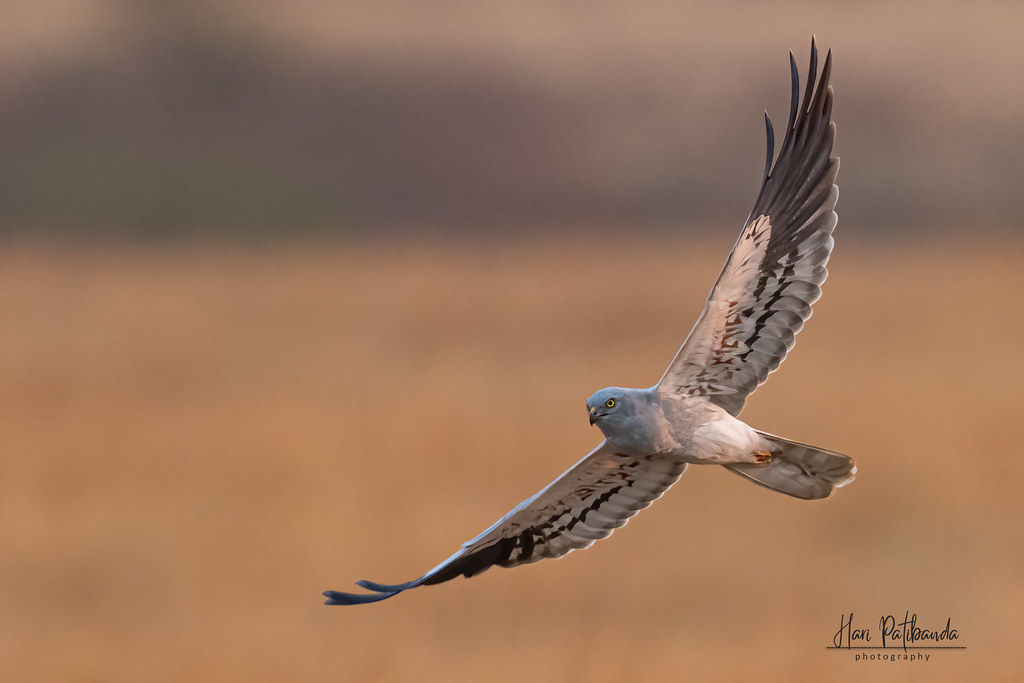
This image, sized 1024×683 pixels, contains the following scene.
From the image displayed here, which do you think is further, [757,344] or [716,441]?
[757,344]

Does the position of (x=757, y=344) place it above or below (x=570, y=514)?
above

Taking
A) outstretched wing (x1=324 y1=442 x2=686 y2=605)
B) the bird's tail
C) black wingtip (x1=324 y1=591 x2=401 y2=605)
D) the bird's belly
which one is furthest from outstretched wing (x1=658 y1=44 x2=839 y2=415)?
black wingtip (x1=324 y1=591 x2=401 y2=605)

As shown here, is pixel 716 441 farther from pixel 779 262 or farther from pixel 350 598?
pixel 350 598

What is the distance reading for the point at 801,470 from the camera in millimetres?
6297

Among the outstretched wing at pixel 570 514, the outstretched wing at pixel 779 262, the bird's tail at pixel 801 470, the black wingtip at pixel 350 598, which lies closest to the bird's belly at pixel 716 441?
the bird's tail at pixel 801 470

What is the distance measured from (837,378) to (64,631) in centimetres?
1160

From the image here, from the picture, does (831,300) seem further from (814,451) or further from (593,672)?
(814,451)

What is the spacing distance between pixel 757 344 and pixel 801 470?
2.36 feet

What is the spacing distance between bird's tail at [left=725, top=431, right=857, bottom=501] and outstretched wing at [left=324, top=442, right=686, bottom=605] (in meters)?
0.53

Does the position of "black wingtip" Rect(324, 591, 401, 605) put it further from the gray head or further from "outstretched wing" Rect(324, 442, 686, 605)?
the gray head

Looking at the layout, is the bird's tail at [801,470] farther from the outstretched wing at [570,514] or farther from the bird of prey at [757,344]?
the outstretched wing at [570,514]

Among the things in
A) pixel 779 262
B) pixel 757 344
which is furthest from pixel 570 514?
pixel 779 262

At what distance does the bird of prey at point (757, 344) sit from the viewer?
596 cm

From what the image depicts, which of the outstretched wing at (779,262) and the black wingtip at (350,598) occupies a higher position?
the outstretched wing at (779,262)
